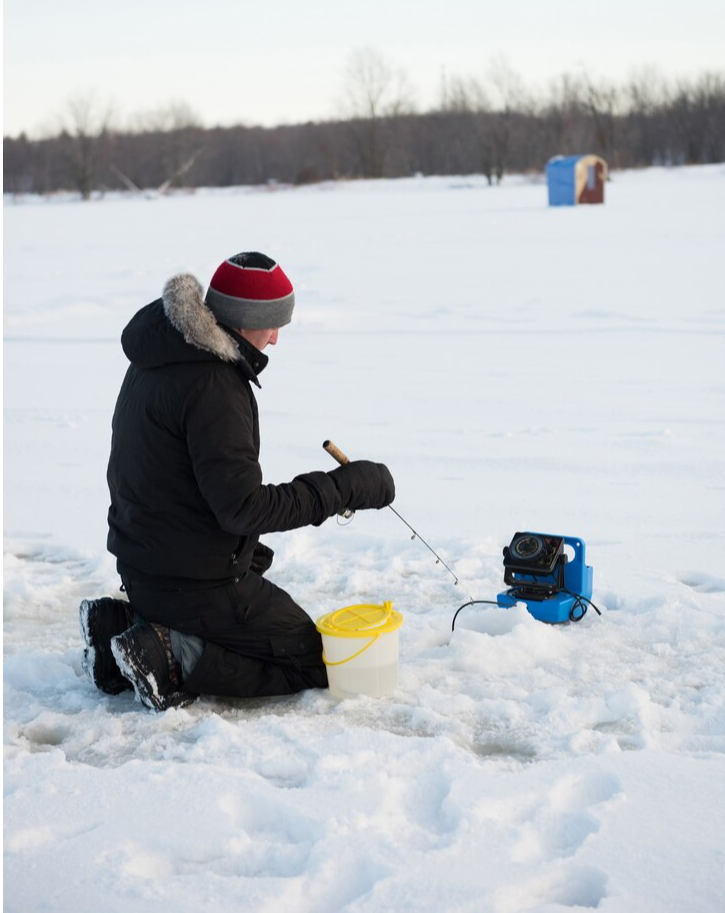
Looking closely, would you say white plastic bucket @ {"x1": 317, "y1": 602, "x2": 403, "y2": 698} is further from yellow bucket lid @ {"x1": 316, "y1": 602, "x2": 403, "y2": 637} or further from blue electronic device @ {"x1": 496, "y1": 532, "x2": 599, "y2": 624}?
blue electronic device @ {"x1": 496, "y1": 532, "x2": 599, "y2": 624}

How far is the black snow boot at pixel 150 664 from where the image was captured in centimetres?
269

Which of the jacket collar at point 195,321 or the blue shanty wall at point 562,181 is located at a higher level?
the blue shanty wall at point 562,181

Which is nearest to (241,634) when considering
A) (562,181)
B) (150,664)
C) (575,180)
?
(150,664)

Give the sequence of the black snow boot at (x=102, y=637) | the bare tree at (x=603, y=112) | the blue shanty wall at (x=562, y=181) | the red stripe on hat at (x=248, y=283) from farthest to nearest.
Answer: the bare tree at (x=603, y=112) → the blue shanty wall at (x=562, y=181) → the black snow boot at (x=102, y=637) → the red stripe on hat at (x=248, y=283)

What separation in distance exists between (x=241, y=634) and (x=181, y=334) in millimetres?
780

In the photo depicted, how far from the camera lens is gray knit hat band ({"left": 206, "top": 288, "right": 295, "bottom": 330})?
2.72 metres

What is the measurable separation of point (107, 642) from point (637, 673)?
4.51 feet

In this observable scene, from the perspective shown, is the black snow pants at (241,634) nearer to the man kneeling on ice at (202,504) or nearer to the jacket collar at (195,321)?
the man kneeling on ice at (202,504)

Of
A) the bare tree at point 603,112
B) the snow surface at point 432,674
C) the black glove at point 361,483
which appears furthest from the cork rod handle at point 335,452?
the bare tree at point 603,112

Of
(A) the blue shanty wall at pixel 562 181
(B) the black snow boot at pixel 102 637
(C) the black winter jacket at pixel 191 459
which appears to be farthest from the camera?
(A) the blue shanty wall at pixel 562 181

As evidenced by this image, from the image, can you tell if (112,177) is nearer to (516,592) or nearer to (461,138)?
(461,138)

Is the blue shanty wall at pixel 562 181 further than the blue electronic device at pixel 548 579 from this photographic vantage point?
Yes

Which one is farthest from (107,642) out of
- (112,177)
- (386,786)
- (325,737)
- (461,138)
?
(112,177)

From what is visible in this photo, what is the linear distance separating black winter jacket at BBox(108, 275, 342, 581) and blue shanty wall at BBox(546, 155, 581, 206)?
65.0 feet
